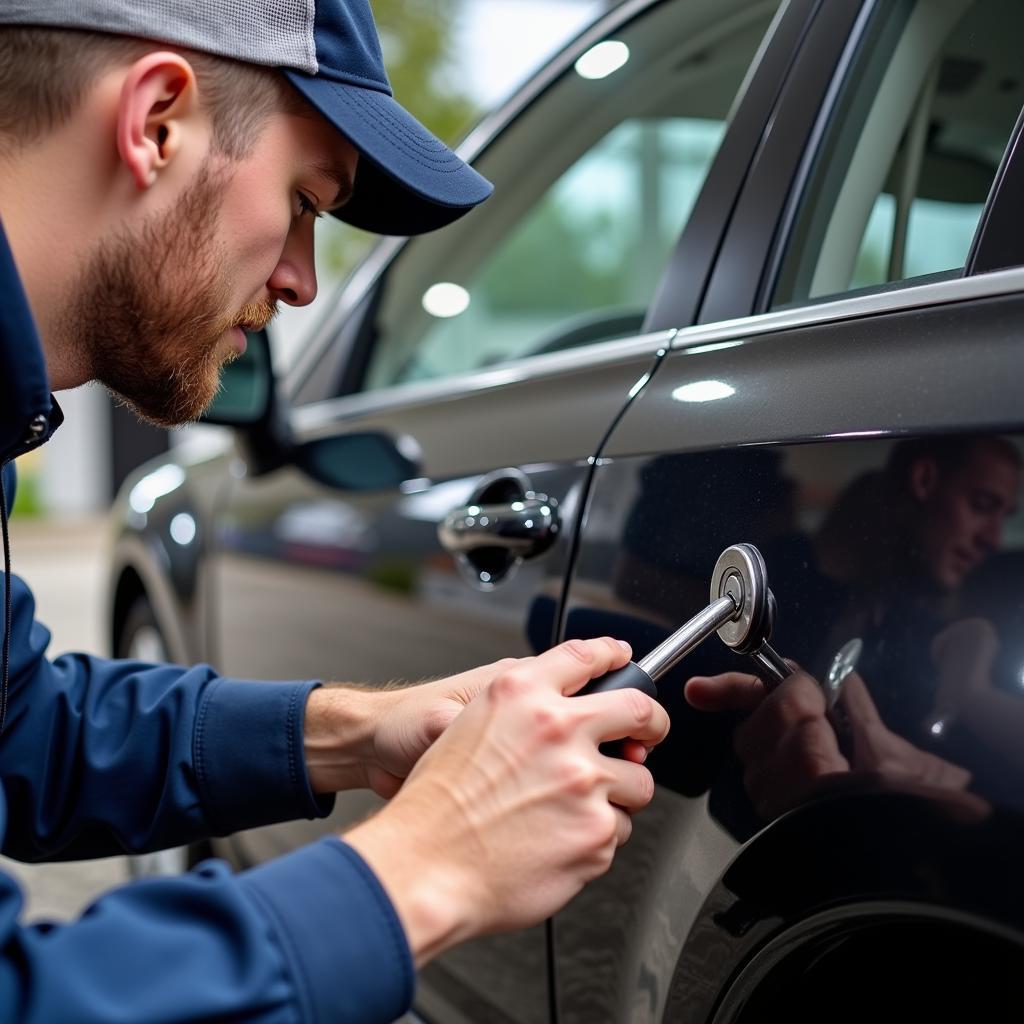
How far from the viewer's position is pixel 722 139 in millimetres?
1380

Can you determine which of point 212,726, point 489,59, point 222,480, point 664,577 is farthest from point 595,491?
point 489,59

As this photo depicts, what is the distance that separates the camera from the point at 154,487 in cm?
285

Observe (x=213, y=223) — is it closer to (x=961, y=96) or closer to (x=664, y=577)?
(x=664, y=577)

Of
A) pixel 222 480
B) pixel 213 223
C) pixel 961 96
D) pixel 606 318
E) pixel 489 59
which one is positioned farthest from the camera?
pixel 489 59

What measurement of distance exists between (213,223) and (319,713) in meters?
0.51

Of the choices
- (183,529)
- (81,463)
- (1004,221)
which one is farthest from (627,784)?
(81,463)

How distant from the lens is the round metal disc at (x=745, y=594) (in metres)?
1.00

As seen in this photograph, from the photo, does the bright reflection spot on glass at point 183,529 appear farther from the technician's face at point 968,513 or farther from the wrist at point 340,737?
the technician's face at point 968,513

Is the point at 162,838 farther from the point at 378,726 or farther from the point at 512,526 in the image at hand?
the point at 512,526

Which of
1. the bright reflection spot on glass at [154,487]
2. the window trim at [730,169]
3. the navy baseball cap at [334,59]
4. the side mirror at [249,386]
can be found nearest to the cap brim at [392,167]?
the navy baseball cap at [334,59]

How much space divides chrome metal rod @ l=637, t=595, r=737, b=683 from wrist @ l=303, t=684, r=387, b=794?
0.36m

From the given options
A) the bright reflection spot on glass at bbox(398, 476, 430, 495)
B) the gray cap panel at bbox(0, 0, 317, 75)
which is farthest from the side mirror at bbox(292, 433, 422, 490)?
the gray cap panel at bbox(0, 0, 317, 75)

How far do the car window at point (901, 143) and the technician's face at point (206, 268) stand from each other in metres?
0.47

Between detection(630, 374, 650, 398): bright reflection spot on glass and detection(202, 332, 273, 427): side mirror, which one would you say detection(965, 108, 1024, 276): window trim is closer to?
detection(630, 374, 650, 398): bright reflection spot on glass
